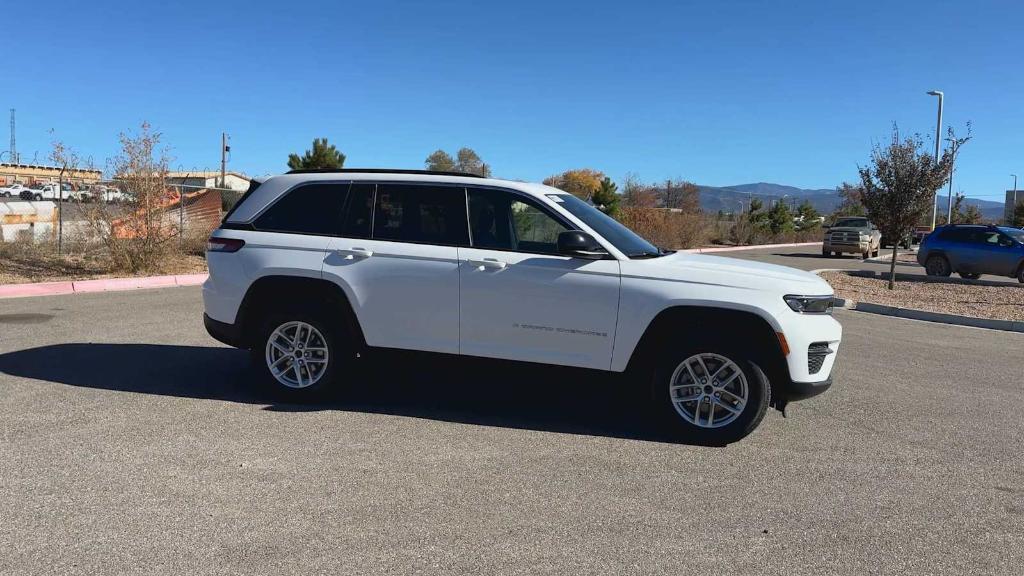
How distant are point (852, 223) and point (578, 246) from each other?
2930 centimetres

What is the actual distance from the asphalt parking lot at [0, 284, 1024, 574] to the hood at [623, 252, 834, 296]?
0.91 meters

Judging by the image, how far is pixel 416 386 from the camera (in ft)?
21.0

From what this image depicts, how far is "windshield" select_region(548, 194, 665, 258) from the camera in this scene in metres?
5.38

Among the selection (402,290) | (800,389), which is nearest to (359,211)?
(402,290)

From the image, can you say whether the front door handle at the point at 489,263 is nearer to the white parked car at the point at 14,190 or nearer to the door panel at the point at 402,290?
the door panel at the point at 402,290

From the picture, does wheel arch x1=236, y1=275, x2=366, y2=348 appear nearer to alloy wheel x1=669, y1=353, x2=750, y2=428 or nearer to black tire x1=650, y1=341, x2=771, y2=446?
black tire x1=650, y1=341, x2=771, y2=446

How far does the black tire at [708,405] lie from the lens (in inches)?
194

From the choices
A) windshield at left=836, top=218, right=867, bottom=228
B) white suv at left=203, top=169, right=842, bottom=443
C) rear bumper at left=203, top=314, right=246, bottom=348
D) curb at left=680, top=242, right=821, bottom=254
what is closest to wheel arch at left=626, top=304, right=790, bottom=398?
white suv at left=203, top=169, right=842, bottom=443

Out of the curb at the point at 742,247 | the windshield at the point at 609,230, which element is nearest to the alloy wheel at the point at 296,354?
the windshield at the point at 609,230

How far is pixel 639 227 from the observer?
30.2 m

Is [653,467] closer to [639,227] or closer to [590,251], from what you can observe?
[590,251]

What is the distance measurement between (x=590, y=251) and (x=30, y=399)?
4.50 m

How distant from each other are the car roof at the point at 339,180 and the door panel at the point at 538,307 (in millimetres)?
614

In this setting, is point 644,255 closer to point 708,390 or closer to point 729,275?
point 729,275
